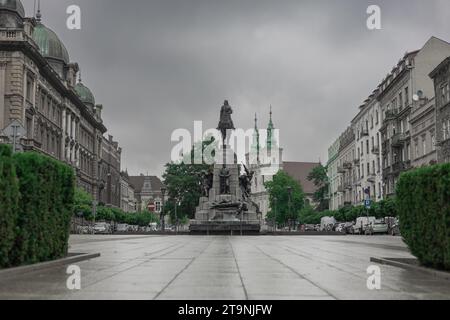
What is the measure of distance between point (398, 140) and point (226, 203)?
26453 millimetres

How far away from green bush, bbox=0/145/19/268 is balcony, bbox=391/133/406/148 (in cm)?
5835

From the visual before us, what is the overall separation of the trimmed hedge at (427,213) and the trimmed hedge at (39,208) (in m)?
7.86

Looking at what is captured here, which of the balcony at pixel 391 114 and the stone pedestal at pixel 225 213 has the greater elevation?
the balcony at pixel 391 114

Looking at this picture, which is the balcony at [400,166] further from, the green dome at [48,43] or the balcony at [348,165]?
the green dome at [48,43]

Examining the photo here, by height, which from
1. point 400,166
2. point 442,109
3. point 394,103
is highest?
point 394,103

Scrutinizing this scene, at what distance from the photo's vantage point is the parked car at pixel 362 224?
5734 cm

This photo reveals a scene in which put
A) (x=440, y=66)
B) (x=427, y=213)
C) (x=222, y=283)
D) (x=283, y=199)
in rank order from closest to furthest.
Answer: (x=222, y=283) → (x=427, y=213) → (x=440, y=66) → (x=283, y=199)

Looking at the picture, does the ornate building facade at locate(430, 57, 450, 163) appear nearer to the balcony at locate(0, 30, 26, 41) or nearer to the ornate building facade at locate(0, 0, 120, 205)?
the ornate building facade at locate(0, 0, 120, 205)

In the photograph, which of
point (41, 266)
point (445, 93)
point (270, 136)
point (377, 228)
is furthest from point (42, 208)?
point (270, 136)

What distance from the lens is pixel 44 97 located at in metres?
67.1

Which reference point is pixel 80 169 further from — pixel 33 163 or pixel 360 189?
pixel 33 163

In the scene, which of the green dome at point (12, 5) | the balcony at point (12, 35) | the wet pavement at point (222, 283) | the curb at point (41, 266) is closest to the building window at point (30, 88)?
the balcony at point (12, 35)

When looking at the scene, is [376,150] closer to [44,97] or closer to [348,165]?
[348,165]

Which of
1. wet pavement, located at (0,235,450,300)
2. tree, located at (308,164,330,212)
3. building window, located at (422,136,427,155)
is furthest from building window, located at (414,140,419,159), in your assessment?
tree, located at (308,164,330,212)
